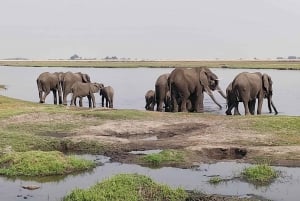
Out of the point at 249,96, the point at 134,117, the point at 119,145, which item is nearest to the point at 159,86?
the point at 249,96

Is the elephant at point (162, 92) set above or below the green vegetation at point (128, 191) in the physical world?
above

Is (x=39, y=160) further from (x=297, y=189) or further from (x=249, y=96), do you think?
(x=249, y=96)

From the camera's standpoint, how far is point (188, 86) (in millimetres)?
27734

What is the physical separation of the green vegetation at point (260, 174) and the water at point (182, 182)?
194 mm

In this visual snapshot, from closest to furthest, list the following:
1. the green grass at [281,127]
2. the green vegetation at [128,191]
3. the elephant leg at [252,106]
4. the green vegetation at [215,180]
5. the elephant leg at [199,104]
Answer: the green vegetation at [128,191] → the green vegetation at [215,180] → the green grass at [281,127] → the elephant leg at [199,104] → the elephant leg at [252,106]

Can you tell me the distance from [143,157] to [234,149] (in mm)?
2975

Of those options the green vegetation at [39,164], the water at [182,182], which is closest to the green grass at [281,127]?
the water at [182,182]

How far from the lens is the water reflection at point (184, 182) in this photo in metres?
12.5

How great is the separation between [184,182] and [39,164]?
398 centimetres

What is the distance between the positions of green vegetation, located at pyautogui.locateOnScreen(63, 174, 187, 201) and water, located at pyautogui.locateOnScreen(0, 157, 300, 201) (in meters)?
0.90

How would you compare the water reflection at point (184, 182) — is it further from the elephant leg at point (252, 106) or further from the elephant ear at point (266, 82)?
the elephant ear at point (266, 82)

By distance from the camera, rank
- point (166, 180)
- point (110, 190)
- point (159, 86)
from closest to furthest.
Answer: point (110, 190), point (166, 180), point (159, 86)

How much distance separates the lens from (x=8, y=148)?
1675 centimetres

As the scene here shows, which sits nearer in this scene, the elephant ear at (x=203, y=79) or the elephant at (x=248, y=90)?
the elephant at (x=248, y=90)
